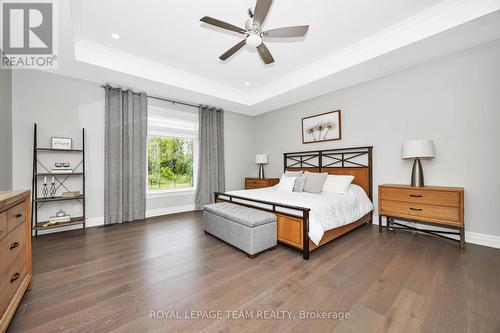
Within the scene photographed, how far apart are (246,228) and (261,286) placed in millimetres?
699

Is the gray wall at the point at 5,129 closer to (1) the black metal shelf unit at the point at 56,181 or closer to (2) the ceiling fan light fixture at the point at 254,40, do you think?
(1) the black metal shelf unit at the point at 56,181

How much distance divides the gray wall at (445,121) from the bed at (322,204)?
0.27m

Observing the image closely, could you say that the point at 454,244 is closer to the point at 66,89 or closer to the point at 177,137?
the point at 177,137

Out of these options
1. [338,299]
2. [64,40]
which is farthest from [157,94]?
[338,299]

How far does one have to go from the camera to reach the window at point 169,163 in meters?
4.65

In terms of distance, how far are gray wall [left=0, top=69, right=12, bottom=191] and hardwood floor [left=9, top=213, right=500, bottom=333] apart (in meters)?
1.04

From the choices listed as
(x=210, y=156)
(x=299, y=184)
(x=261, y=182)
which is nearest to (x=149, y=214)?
(x=210, y=156)

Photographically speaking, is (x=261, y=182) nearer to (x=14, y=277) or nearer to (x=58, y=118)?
(x=58, y=118)

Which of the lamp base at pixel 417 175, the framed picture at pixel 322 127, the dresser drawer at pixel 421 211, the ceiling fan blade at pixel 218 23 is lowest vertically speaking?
the dresser drawer at pixel 421 211

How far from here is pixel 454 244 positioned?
9.05 feet

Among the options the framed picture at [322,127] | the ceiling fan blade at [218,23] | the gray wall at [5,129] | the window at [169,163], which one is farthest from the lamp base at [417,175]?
the gray wall at [5,129]

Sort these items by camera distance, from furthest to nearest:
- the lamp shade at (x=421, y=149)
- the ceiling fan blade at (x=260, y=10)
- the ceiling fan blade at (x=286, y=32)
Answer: the lamp shade at (x=421, y=149), the ceiling fan blade at (x=286, y=32), the ceiling fan blade at (x=260, y=10)

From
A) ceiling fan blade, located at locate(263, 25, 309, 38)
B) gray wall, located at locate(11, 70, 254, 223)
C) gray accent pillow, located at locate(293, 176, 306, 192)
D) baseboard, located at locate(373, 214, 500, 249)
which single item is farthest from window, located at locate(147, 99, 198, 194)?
baseboard, located at locate(373, 214, 500, 249)

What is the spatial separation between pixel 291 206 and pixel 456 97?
2.83m
